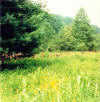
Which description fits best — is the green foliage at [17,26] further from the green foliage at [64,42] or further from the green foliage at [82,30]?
the green foliage at [82,30]

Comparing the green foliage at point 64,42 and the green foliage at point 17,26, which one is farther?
the green foliage at point 64,42

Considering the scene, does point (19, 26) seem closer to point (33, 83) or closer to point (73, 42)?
point (33, 83)

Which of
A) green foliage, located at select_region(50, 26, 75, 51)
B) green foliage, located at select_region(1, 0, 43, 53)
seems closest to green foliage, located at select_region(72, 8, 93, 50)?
green foliage, located at select_region(50, 26, 75, 51)

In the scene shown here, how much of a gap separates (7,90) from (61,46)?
54.8 ft

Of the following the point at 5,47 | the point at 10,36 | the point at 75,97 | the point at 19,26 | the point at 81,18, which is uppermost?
the point at 81,18

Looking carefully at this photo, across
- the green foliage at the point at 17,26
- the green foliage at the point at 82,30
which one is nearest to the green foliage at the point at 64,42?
the green foliage at the point at 82,30

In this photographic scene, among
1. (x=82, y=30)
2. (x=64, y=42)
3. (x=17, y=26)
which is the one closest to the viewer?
(x=17, y=26)

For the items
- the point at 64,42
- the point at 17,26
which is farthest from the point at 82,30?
the point at 17,26

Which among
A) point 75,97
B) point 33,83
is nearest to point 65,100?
point 75,97

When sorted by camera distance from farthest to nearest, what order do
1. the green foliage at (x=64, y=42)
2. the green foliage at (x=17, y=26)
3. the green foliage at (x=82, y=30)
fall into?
the green foliage at (x=82, y=30) < the green foliage at (x=64, y=42) < the green foliage at (x=17, y=26)

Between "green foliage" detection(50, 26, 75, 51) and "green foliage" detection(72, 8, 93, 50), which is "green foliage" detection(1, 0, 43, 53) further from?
"green foliage" detection(72, 8, 93, 50)

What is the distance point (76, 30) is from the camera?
73.5 feet

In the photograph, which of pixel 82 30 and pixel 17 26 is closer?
pixel 17 26

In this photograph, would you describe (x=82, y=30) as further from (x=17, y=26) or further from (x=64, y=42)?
(x=17, y=26)
